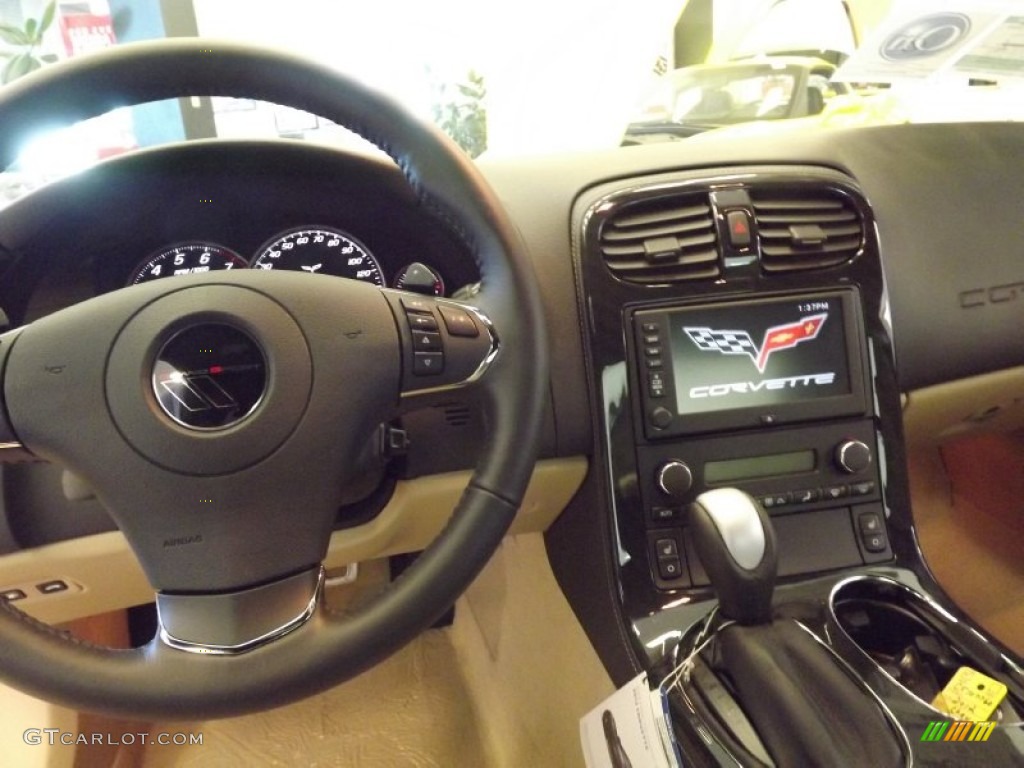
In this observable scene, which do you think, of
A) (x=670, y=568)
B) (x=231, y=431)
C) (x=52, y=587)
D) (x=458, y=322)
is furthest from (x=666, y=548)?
(x=52, y=587)

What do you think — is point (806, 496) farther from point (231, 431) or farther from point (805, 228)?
point (231, 431)

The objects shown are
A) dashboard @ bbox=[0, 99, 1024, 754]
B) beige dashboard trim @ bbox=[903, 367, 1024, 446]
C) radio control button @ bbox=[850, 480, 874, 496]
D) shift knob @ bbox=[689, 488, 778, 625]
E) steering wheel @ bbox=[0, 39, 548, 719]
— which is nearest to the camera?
steering wheel @ bbox=[0, 39, 548, 719]

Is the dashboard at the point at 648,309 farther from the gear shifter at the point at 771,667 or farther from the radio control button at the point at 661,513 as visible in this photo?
the gear shifter at the point at 771,667

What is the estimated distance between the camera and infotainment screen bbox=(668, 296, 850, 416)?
2.67 feet

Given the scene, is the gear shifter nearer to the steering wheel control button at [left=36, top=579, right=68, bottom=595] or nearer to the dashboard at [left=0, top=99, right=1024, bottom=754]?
the dashboard at [left=0, top=99, right=1024, bottom=754]

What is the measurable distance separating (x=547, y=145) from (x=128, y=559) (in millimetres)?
768

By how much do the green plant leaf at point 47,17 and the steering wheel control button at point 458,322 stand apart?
0.94 m

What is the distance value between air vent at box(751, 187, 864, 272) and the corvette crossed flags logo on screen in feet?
0.20

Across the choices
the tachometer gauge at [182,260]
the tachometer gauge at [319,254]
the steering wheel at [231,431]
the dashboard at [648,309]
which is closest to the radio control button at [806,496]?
the dashboard at [648,309]

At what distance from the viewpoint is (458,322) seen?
602 mm

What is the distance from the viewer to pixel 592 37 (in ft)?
3.58

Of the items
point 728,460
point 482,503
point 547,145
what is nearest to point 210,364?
point 482,503

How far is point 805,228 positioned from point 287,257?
1.75 ft

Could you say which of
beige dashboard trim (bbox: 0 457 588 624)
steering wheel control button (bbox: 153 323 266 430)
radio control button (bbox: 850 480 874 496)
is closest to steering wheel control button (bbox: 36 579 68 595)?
beige dashboard trim (bbox: 0 457 588 624)
